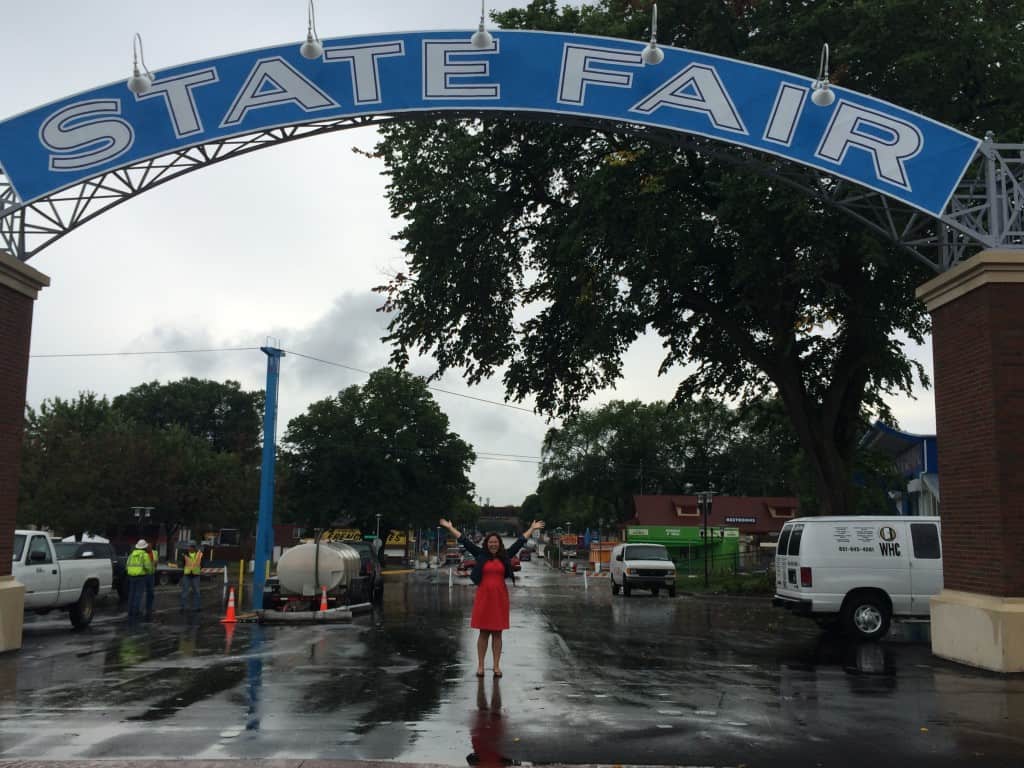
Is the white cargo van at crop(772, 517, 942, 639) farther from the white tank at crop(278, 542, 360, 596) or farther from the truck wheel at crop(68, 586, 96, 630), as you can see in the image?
the truck wheel at crop(68, 586, 96, 630)

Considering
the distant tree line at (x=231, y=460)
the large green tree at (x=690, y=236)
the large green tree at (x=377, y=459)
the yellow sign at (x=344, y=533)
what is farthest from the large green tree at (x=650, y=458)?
the large green tree at (x=690, y=236)

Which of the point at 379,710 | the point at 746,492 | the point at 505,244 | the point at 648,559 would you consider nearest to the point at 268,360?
the point at 505,244

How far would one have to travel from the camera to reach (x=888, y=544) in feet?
59.6

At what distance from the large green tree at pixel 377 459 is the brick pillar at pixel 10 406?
63288mm

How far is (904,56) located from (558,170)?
29.8ft

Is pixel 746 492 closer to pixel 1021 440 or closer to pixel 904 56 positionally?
pixel 904 56

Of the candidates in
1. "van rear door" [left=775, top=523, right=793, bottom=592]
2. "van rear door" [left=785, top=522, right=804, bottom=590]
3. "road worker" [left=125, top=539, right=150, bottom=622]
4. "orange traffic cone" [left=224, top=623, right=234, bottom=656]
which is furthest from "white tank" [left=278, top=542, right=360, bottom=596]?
"van rear door" [left=785, top=522, right=804, bottom=590]

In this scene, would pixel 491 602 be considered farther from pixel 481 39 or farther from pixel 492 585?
pixel 481 39

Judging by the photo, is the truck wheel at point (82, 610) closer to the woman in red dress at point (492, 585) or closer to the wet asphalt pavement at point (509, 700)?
the wet asphalt pavement at point (509, 700)

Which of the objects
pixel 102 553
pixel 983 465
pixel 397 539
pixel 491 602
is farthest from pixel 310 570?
pixel 397 539

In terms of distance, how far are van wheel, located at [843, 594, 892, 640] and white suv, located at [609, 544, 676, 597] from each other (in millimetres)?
17875

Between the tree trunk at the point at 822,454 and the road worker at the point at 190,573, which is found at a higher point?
the tree trunk at the point at 822,454

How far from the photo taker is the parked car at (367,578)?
25752mm

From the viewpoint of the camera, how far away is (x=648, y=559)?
36.7m
